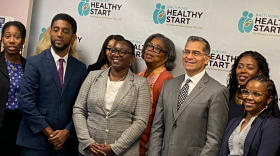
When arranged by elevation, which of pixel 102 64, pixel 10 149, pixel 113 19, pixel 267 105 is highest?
pixel 113 19

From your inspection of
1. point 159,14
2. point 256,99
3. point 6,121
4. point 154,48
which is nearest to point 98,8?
point 159,14

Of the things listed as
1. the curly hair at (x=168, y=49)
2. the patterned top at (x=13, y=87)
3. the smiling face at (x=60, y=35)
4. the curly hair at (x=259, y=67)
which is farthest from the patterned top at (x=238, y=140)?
the patterned top at (x=13, y=87)

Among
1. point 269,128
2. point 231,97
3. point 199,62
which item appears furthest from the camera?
point 231,97

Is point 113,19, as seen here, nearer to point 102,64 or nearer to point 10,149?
point 102,64

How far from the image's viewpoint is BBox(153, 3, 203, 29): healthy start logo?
413 cm

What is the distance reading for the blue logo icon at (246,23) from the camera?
3932 millimetres

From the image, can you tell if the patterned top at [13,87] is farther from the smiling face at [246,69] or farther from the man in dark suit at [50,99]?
the smiling face at [246,69]

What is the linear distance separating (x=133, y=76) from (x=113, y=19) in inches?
49.7

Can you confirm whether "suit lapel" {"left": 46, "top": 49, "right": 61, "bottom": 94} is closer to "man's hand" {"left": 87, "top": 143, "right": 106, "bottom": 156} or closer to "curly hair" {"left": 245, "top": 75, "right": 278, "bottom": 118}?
"man's hand" {"left": 87, "top": 143, "right": 106, "bottom": 156}

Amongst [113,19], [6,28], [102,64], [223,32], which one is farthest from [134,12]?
[6,28]

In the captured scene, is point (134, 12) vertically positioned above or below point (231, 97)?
above

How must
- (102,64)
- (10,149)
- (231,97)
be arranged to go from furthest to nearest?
(102,64) → (10,149) → (231,97)

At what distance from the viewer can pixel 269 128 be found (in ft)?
8.82

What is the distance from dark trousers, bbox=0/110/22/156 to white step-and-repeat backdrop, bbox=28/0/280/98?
115 centimetres
